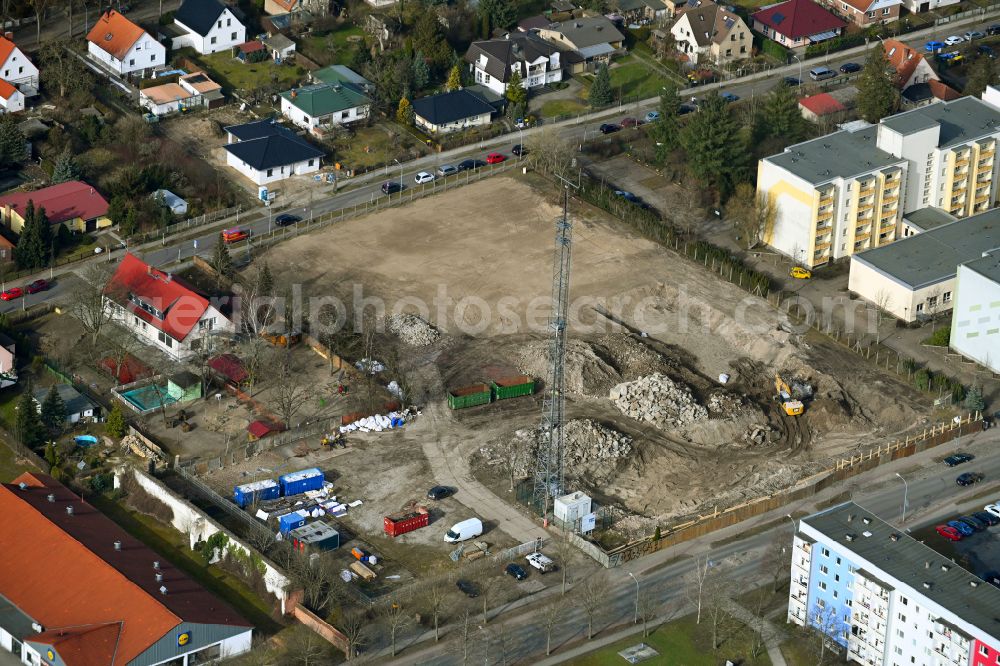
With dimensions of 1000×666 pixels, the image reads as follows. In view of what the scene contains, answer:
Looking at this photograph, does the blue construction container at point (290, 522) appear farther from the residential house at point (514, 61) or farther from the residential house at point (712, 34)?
the residential house at point (712, 34)

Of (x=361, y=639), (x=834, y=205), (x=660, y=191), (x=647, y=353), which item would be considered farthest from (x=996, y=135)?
(x=361, y=639)

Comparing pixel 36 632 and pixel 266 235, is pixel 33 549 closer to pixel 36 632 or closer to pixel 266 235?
pixel 36 632

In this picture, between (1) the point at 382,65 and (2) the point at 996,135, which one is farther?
(1) the point at 382,65

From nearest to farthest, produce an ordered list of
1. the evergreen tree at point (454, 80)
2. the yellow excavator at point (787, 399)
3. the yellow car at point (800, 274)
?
the yellow excavator at point (787, 399) → the yellow car at point (800, 274) → the evergreen tree at point (454, 80)

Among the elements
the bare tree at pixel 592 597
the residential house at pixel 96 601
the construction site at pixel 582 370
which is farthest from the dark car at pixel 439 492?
the residential house at pixel 96 601

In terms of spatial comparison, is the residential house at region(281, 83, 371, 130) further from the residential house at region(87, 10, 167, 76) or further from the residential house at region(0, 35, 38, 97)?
the residential house at region(0, 35, 38, 97)

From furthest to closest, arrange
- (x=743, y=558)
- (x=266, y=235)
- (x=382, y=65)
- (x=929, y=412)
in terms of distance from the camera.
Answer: (x=382, y=65)
(x=266, y=235)
(x=929, y=412)
(x=743, y=558)
